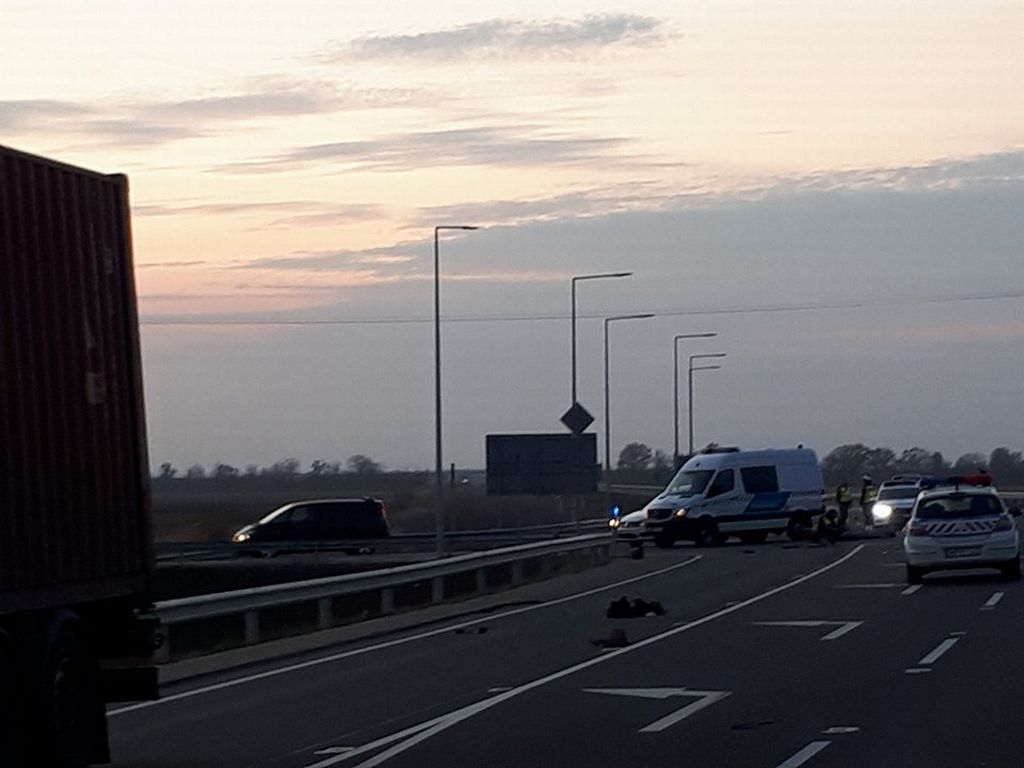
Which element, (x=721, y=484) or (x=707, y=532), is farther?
(x=721, y=484)

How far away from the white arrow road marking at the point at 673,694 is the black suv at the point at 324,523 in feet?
135

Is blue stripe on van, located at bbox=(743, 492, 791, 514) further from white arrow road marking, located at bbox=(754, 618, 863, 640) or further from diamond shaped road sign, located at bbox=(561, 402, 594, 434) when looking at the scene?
white arrow road marking, located at bbox=(754, 618, 863, 640)

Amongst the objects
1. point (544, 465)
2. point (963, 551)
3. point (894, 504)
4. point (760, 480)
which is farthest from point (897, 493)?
point (963, 551)

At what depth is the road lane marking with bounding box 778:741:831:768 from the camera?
1253cm

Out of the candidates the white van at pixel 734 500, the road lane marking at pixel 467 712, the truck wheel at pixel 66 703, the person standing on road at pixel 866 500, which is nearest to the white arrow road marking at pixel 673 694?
the road lane marking at pixel 467 712

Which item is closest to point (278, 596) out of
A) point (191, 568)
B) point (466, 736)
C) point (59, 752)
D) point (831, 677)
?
point (831, 677)

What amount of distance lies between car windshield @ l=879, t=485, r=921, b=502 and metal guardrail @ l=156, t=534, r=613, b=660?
17.2 metres

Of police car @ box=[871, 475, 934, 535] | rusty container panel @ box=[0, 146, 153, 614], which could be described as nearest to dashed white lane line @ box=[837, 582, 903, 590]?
rusty container panel @ box=[0, 146, 153, 614]

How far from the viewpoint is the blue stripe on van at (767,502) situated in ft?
173

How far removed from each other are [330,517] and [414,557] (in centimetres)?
1012

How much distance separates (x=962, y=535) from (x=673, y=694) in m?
15.3

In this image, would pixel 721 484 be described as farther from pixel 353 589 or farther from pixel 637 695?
pixel 637 695

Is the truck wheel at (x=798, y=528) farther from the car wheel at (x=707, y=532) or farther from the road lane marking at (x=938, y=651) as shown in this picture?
the road lane marking at (x=938, y=651)

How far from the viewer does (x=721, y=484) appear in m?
52.5
